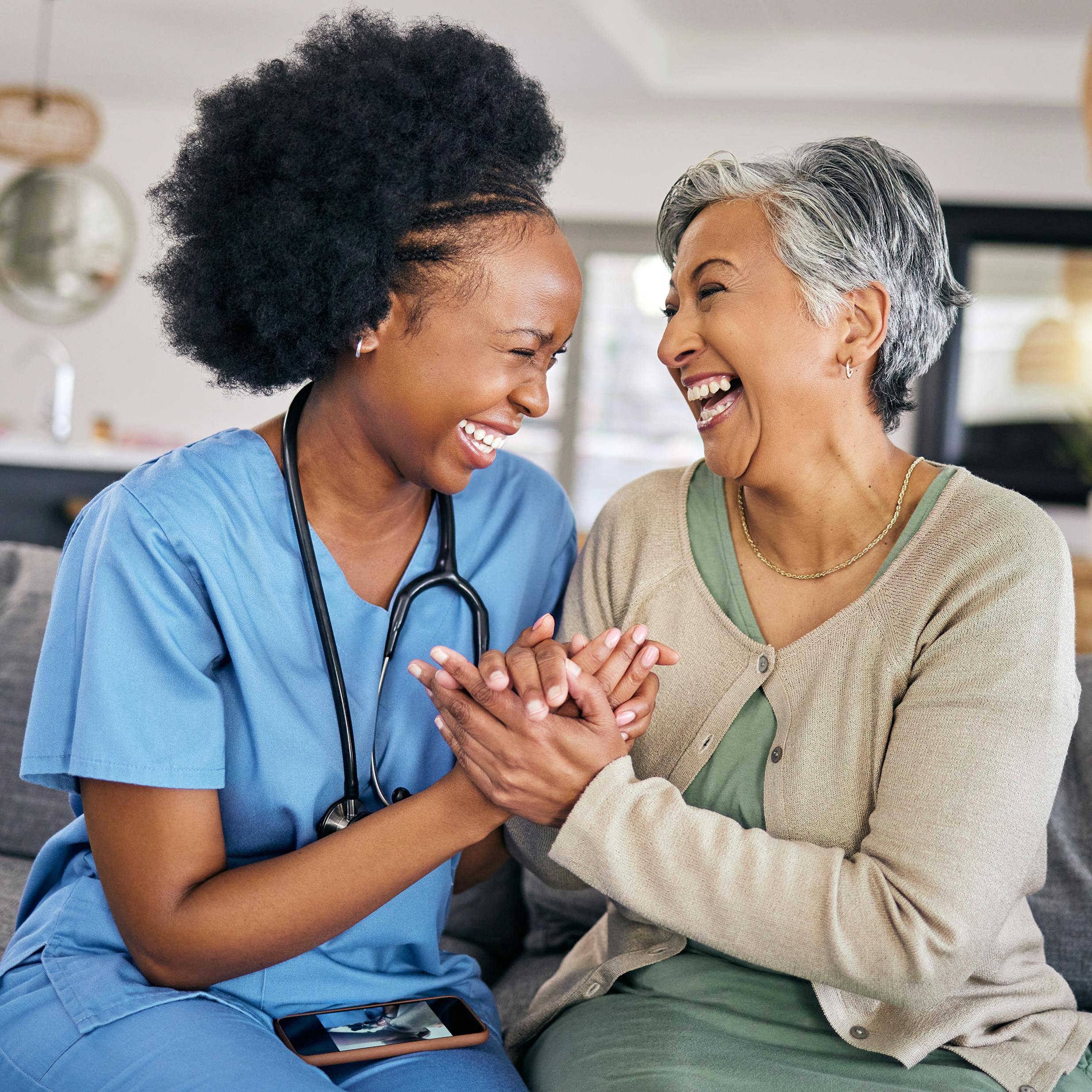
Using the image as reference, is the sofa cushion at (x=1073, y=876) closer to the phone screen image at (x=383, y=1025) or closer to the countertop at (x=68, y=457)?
the phone screen image at (x=383, y=1025)

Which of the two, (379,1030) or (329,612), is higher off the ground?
(329,612)

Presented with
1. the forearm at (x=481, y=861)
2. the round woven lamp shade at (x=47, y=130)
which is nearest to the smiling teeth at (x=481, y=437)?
the forearm at (x=481, y=861)

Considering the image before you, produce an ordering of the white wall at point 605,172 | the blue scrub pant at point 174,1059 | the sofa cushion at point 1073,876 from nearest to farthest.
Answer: the blue scrub pant at point 174,1059
the sofa cushion at point 1073,876
the white wall at point 605,172

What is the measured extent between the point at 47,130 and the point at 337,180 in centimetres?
490

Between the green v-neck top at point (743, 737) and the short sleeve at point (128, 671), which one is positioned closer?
the short sleeve at point (128, 671)

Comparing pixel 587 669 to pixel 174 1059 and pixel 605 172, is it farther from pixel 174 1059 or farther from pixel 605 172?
pixel 605 172

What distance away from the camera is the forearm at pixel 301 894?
1.23m

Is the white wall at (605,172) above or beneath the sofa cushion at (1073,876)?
above

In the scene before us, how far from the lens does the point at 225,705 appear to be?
4.42 feet

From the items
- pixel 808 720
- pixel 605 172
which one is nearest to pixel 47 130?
pixel 605 172

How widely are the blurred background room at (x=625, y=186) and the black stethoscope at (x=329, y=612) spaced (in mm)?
3399

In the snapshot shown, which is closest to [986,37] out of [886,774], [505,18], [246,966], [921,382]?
[921,382]

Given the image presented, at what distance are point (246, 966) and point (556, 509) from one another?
76cm

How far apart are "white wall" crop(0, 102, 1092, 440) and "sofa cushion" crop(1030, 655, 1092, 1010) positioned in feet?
16.2
